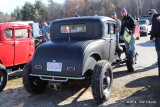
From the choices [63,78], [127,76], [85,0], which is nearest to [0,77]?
[63,78]

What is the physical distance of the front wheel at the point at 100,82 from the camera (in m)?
4.42

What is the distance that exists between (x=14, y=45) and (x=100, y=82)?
3.82m

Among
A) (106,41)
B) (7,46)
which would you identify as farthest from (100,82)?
(7,46)

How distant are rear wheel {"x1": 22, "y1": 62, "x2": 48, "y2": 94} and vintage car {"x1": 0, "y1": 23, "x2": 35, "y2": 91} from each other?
3.72 feet

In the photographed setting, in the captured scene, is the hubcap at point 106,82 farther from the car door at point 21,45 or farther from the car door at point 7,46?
the car door at point 21,45

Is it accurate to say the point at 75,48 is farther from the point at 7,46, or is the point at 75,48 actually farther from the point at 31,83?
the point at 7,46

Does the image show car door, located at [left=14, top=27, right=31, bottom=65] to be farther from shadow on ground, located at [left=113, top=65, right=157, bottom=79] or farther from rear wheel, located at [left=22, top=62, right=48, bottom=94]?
shadow on ground, located at [left=113, top=65, right=157, bottom=79]

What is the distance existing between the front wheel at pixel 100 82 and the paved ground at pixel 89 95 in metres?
0.20

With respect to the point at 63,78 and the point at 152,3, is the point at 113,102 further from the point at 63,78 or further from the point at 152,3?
the point at 152,3

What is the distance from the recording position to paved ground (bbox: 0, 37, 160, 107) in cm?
471

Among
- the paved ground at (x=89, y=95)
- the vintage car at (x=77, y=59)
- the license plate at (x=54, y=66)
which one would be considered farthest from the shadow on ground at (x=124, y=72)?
Answer: the license plate at (x=54, y=66)

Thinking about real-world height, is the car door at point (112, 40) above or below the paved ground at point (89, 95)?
above

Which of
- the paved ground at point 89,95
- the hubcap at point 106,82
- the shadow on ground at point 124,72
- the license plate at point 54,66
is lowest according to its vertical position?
the paved ground at point 89,95

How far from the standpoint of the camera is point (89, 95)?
525 centimetres
